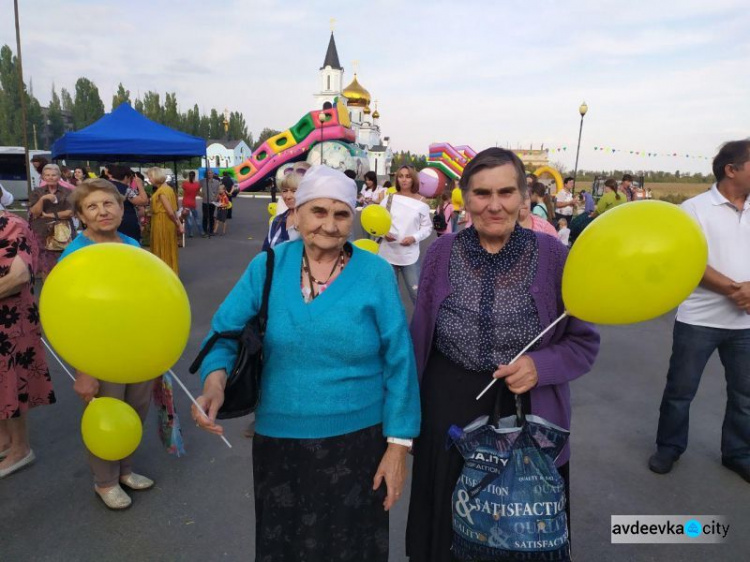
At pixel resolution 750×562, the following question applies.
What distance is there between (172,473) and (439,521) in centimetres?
206

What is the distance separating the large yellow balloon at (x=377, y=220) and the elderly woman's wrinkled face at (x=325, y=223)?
3496 mm

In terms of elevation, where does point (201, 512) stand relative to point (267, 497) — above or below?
below

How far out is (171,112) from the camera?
6081cm

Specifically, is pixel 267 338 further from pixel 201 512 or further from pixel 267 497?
pixel 201 512

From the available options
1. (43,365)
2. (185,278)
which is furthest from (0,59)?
(43,365)

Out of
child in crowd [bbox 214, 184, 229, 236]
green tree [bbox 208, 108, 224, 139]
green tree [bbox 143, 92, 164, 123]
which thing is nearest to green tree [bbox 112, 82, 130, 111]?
green tree [bbox 143, 92, 164, 123]

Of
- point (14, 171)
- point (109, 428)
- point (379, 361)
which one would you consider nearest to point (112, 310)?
point (379, 361)

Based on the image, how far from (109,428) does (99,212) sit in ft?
3.75

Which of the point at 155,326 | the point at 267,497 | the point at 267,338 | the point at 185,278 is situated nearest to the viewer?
the point at 155,326

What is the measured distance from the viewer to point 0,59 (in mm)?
52594

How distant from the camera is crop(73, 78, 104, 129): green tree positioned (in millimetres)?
57562

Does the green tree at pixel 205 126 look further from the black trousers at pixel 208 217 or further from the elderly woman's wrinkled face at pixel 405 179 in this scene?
the elderly woman's wrinkled face at pixel 405 179

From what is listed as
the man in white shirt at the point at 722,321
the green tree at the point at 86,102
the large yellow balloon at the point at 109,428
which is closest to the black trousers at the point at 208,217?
the large yellow balloon at the point at 109,428

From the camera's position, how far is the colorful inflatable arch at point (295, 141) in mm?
28188
